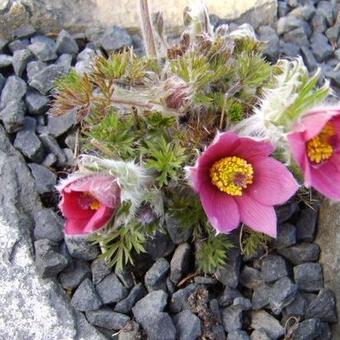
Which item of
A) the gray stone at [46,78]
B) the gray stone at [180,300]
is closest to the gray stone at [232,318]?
the gray stone at [180,300]

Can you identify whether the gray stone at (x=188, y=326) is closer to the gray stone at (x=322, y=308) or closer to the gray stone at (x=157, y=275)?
the gray stone at (x=157, y=275)

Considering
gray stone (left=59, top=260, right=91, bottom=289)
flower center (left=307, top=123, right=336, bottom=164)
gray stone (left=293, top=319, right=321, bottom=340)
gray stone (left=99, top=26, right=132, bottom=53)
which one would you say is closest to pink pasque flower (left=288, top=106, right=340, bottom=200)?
flower center (left=307, top=123, right=336, bottom=164)

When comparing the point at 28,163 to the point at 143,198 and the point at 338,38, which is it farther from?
the point at 338,38

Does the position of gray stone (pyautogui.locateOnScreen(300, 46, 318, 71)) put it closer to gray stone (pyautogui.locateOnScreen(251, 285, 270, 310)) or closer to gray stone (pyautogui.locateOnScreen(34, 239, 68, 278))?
gray stone (pyautogui.locateOnScreen(251, 285, 270, 310))

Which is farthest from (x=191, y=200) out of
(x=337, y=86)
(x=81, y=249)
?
(x=337, y=86)

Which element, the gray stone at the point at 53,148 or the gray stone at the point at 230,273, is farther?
the gray stone at the point at 53,148
